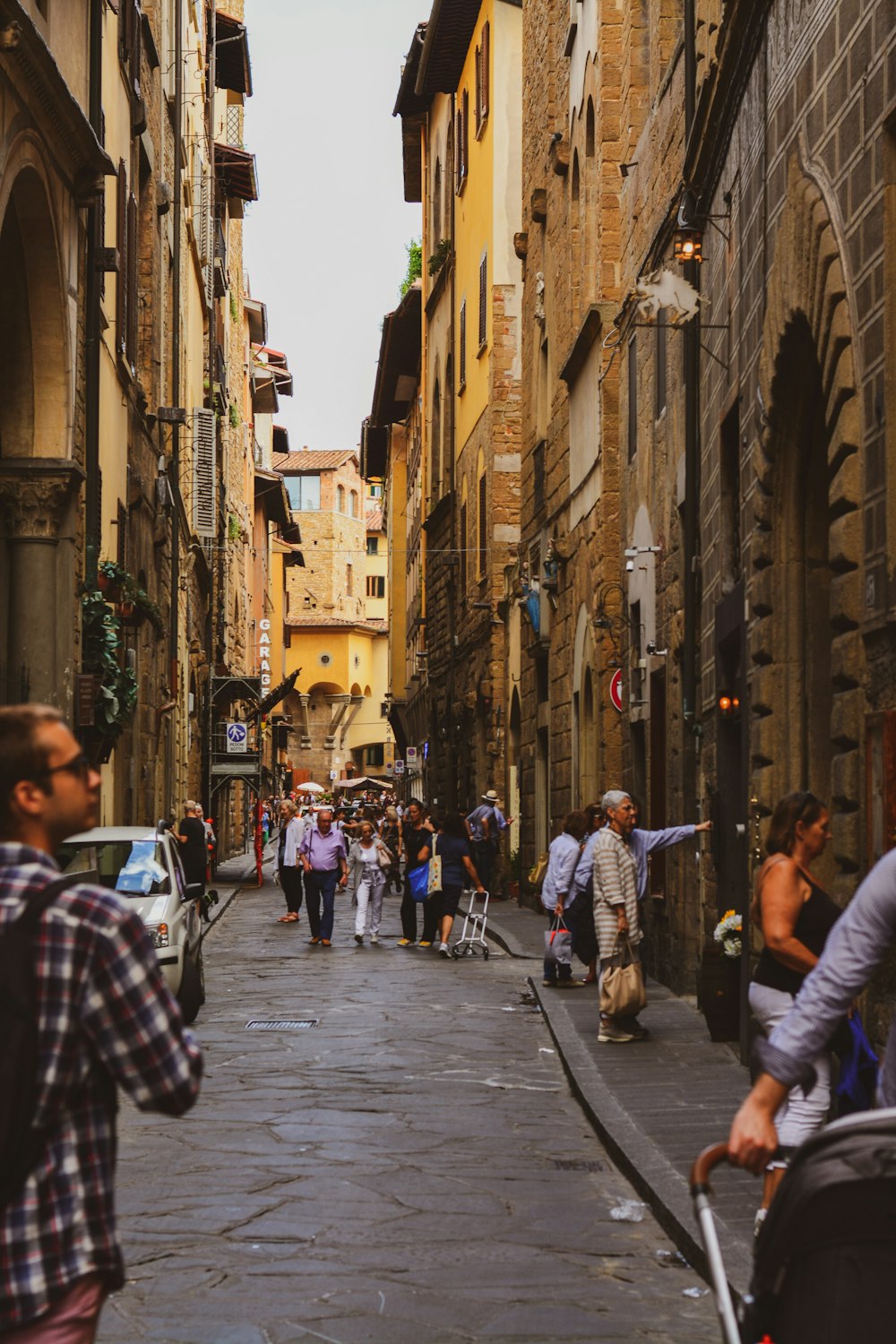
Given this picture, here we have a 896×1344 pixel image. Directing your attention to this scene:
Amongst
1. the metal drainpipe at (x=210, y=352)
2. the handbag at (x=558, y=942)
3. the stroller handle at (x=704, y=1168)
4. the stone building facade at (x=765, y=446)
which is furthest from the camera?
the metal drainpipe at (x=210, y=352)

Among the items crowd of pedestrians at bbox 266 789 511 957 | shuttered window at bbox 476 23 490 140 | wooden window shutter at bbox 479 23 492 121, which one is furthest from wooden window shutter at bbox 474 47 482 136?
crowd of pedestrians at bbox 266 789 511 957

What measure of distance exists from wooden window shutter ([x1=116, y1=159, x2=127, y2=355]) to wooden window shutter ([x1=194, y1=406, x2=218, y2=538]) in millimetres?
11343

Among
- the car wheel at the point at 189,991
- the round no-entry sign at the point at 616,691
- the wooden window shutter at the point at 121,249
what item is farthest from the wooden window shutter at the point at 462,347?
the car wheel at the point at 189,991

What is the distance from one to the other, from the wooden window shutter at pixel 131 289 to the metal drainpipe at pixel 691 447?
901 cm

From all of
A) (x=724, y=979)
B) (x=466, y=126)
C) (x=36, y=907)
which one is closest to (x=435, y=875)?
(x=724, y=979)

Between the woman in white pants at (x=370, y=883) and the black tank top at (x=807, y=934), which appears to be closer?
the black tank top at (x=807, y=934)

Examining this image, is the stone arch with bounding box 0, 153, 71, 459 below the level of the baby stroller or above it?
above

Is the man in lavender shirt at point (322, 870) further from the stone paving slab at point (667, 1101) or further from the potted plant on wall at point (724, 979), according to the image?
the potted plant on wall at point (724, 979)

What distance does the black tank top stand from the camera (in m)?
7.24

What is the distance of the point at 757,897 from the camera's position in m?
7.39

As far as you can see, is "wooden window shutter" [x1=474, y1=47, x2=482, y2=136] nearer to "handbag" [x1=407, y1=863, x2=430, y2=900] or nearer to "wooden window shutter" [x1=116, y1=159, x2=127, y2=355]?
"wooden window shutter" [x1=116, y1=159, x2=127, y2=355]

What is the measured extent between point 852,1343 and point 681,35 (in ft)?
49.6

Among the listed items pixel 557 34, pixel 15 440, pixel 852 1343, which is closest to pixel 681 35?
pixel 15 440

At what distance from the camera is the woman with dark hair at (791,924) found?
23.2 ft
